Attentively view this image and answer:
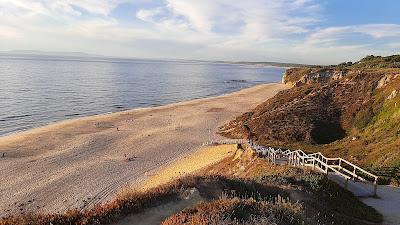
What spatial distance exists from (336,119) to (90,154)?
25.1m

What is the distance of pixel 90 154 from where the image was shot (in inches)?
1542

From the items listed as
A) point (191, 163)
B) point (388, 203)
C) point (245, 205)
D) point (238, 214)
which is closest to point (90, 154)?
point (191, 163)

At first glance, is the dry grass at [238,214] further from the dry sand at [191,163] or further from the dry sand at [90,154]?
the dry sand at [191,163]

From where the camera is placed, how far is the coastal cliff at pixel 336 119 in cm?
3148

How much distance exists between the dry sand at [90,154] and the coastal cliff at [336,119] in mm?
6711

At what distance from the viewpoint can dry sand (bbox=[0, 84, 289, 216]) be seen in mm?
27562

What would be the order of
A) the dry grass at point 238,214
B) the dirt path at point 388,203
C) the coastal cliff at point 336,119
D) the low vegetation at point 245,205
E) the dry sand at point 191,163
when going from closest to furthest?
1. the dry grass at point 238,214
2. the low vegetation at point 245,205
3. the dirt path at point 388,203
4. the dry sand at point 191,163
5. the coastal cliff at point 336,119

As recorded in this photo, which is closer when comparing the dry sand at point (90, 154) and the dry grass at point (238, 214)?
the dry grass at point (238, 214)

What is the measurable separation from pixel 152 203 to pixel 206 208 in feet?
6.40

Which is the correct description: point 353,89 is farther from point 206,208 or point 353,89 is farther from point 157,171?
point 206,208

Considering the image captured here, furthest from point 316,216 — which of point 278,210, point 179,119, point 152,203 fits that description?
point 179,119

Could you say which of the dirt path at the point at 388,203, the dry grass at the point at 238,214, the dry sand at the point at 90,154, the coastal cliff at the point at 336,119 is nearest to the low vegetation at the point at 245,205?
the dry grass at the point at 238,214

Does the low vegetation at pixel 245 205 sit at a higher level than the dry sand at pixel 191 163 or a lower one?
higher

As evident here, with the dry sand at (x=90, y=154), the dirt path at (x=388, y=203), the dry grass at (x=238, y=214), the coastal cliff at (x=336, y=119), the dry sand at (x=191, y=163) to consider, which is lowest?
the dry sand at (x=90, y=154)
